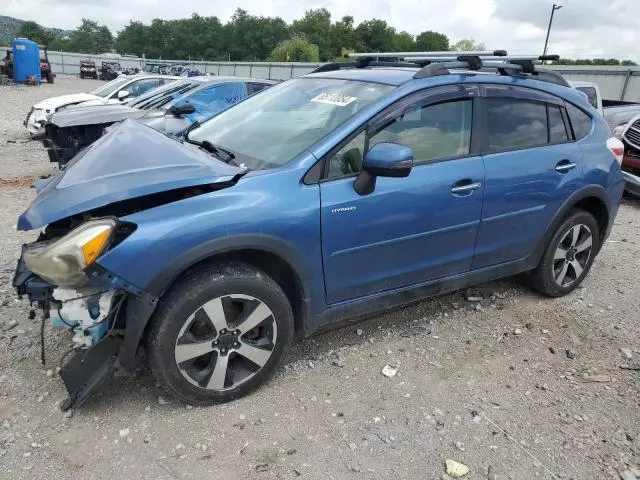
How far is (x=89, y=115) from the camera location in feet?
22.7

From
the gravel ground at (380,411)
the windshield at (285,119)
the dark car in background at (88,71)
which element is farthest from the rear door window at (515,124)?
the dark car in background at (88,71)

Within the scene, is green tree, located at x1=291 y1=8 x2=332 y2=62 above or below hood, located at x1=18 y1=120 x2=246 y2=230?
above

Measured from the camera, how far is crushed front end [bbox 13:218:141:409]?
2299 millimetres

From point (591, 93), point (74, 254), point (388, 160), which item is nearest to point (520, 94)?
point (388, 160)

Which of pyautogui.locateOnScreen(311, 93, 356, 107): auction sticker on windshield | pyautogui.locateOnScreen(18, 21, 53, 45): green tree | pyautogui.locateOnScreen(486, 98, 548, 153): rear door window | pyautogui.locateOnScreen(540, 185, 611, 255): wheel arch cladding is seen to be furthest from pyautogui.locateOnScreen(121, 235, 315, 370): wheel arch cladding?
pyautogui.locateOnScreen(18, 21, 53, 45): green tree

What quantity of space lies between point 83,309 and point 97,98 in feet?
30.4

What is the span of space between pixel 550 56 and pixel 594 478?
9.96 feet

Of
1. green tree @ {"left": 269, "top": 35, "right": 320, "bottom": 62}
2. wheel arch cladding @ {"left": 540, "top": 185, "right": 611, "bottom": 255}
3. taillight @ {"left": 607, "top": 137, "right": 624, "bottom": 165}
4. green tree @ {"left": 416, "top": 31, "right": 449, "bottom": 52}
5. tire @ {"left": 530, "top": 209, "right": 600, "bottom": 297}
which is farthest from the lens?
green tree @ {"left": 416, "top": 31, "right": 449, "bottom": 52}

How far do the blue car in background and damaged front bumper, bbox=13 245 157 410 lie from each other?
2.63 m

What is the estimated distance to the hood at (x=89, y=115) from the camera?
6665mm

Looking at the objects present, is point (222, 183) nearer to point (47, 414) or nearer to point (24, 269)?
point (24, 269)

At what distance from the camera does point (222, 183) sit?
2.65 m

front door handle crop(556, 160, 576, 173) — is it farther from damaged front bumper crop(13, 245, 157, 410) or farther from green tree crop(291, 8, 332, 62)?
green tree crop(291, 8, 332, 62)

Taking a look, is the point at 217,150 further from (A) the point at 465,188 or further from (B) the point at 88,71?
(B) the point at 88,71
